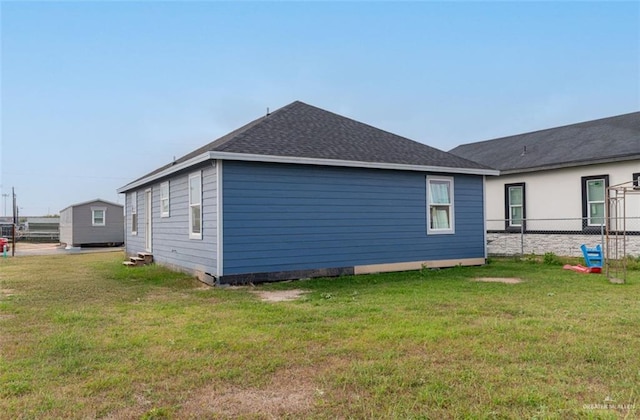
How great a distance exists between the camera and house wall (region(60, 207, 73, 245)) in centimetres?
2576

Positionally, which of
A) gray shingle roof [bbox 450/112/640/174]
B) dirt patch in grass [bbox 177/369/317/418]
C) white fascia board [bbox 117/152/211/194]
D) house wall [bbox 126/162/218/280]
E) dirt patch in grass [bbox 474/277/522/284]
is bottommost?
dirt patch in grass [bbox 474/277/522/284]

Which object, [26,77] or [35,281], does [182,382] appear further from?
[26,77]

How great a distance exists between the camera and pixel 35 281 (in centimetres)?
952

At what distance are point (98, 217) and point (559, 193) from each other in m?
24.3

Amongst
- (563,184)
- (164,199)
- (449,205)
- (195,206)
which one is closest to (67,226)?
(164,199)

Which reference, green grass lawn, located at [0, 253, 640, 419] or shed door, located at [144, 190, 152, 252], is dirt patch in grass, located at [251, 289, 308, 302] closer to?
green grass lawn, located at [0, 253, 640, 419]

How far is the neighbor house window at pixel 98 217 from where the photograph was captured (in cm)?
2606

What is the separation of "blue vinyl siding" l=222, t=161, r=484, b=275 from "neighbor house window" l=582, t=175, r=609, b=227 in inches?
145

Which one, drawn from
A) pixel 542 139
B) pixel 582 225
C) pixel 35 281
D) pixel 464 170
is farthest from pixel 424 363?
pixel 542 139

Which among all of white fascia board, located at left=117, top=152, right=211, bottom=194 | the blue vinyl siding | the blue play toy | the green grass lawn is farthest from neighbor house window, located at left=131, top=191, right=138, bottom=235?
the blue play toy

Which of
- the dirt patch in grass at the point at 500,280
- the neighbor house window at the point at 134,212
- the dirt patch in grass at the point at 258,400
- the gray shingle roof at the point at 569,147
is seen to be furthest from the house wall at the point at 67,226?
the dirt patch in grass at the point at 258,400

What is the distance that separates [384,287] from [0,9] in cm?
815

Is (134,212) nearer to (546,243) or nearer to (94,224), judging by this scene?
(94,224)

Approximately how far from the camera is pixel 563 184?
44.7ft
